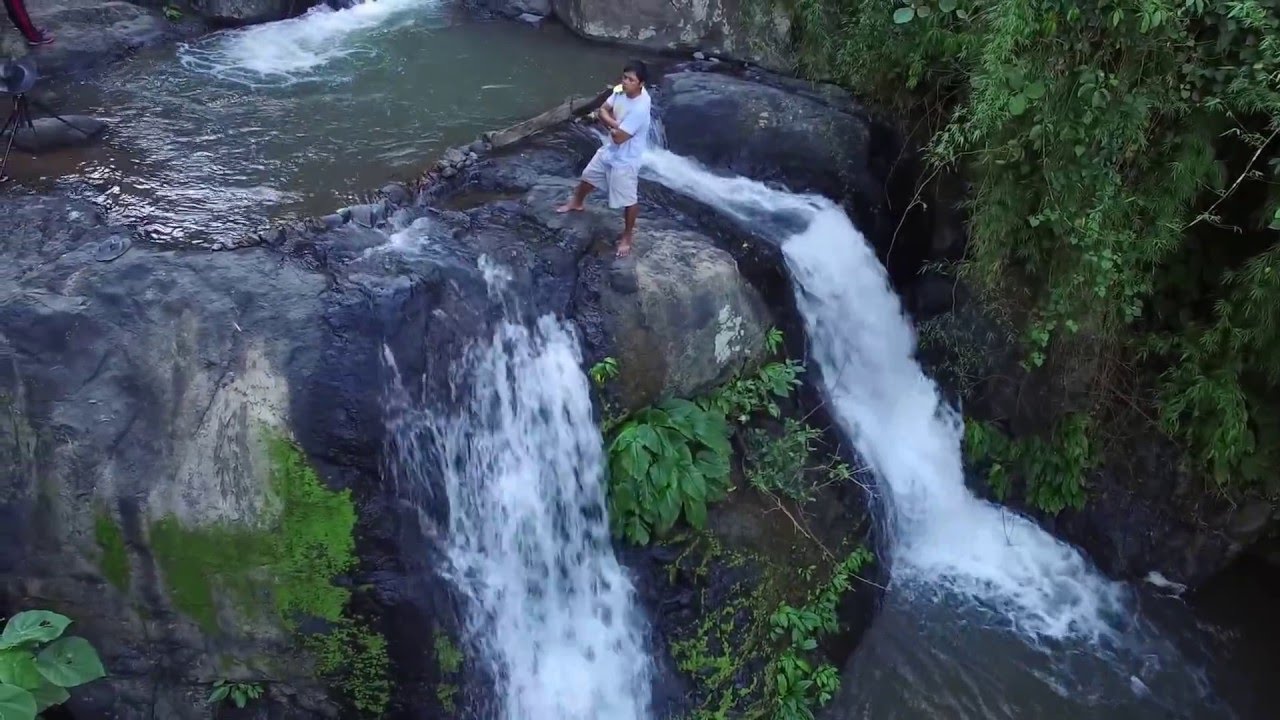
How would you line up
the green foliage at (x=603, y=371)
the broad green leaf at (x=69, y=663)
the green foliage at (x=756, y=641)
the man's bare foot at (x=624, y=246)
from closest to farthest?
the broad green leaf at (x=69, y=663), the green foliage at (x=756, y=641), the green foliage at (x=603, y=371), the man's bare foot at (x=624, y=246)

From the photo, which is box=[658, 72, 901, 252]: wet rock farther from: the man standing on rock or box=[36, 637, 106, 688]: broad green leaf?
box=[36, 637, 106, 688]: broad green leaf

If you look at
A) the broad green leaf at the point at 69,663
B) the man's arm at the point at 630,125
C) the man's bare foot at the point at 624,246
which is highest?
the man's arm at the point at 630,125

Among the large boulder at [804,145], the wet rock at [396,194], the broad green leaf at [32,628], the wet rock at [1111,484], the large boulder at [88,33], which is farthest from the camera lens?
the large boulder at [88,33]

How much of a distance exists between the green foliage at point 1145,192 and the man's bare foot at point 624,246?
92.1 inches

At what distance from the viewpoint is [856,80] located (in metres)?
8.95

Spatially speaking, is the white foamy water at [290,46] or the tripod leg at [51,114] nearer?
the tripod leg at [51,114]

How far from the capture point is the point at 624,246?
6840 millimetres

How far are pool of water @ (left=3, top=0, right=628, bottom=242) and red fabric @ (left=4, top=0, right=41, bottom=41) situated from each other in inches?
34.5

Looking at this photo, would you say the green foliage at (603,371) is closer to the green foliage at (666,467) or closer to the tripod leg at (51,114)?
the green foliage at (666,467)

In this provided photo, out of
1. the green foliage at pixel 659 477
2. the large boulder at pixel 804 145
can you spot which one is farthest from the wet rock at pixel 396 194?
the large boulder at pixel 804 145

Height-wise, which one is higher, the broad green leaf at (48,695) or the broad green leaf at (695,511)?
the broad green leaf at (695,511)

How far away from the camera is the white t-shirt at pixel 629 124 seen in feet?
20.5

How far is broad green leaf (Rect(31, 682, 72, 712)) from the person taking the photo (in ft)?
16.0

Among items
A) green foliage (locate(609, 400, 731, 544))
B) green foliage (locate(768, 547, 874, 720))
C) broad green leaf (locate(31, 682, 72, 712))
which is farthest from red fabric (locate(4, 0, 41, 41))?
green foliage (locate(768, 547, 874, 720))
